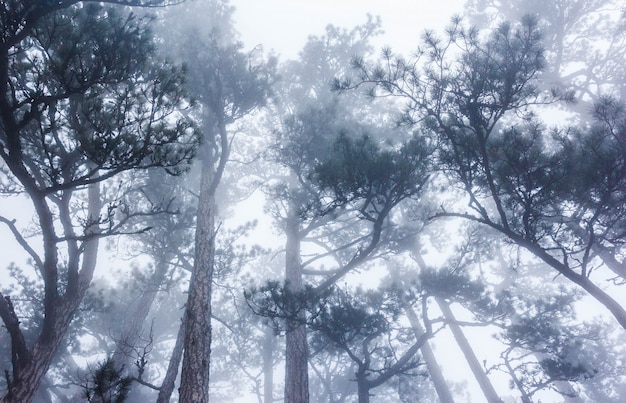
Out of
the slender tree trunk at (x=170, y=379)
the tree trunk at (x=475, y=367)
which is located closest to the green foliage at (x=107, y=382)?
the slender tree trunk at (x=170, y=379)

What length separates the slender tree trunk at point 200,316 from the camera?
5.61 m

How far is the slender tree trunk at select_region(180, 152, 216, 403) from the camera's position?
5609mm

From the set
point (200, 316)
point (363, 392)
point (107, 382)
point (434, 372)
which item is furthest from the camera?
point (434, 372)

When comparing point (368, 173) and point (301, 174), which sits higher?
point (301, 174)

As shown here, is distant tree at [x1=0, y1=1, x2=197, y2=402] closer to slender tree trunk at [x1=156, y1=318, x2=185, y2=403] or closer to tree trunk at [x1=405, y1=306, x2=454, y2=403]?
slender tree trunk at [x1=156, y1=318, x2=185, y2=403]

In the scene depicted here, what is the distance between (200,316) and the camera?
6.50 metres

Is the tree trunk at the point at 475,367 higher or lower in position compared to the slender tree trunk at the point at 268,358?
lower

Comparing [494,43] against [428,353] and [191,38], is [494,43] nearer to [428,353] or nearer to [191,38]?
[191,38]

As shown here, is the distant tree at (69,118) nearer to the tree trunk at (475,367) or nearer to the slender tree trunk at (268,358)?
the tree trunk at (475,367)

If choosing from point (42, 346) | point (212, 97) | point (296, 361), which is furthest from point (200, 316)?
point (212, 97)

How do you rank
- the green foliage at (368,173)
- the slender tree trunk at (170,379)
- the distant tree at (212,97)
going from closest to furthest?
the green foliage at (368,173) < the slender tree trunk at (170,379) < the distant tree at (212,97)

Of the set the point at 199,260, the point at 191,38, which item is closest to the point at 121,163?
the point at 199,260

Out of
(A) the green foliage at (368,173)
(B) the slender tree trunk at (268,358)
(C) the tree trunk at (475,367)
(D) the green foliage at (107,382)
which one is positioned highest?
(B) the slender tree trunk at (268,358)

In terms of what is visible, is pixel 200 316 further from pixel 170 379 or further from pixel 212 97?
pixel 212 97
